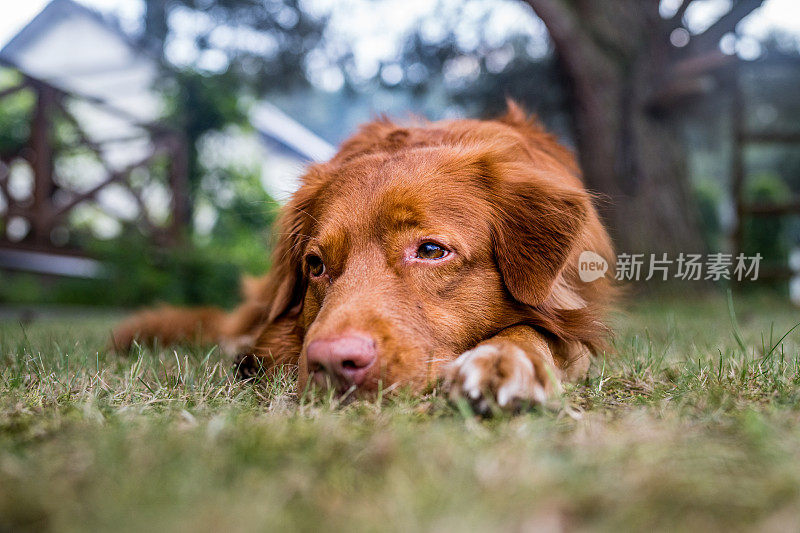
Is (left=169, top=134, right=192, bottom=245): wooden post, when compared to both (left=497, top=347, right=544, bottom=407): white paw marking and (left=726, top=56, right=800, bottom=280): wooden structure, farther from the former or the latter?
(left=497, top=347, right=544, bottom=407): white paw marking

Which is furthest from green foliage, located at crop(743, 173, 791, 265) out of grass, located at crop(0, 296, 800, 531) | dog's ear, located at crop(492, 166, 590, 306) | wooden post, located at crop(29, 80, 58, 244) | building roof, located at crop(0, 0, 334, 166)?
building roof, located at crop(0, 0, 334, 166)

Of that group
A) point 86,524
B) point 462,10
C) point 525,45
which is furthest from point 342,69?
point 86,524

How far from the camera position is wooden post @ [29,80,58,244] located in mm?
9445

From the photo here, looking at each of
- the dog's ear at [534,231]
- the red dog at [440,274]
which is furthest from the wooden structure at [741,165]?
the dog's ear at [534,231]

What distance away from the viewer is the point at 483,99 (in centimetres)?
1069

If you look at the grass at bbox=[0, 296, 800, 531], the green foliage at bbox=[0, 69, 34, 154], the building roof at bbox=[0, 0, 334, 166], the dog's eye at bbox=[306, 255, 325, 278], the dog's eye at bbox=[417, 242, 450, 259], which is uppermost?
the building roof at bbox=[0, 0, 334, 166]

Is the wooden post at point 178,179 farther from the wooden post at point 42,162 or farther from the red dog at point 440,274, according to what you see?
the red dog at point 440,274

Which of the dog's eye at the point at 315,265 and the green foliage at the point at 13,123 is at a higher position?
the green foliage at the point at 13,123

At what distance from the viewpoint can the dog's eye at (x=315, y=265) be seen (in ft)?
8.66

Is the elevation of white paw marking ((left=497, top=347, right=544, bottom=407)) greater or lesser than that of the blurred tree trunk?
lesser

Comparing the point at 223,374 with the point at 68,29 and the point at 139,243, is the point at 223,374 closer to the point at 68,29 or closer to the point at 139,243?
the point at 139,243

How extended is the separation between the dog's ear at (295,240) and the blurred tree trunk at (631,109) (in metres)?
5.42

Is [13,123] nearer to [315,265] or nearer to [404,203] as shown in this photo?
[315,265]

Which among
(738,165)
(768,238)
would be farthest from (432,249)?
(768,238)
